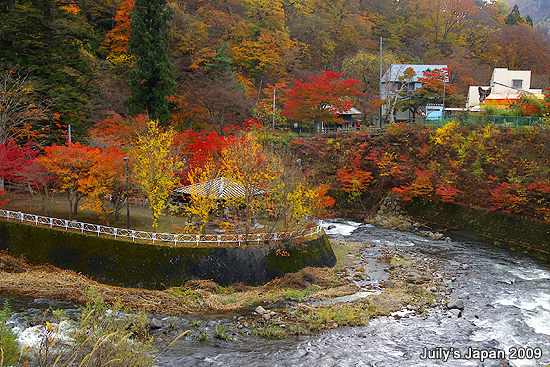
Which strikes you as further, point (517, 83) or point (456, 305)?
point (517, 83)

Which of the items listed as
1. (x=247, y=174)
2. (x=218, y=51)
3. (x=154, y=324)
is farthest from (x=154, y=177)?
(x=218, y=51)

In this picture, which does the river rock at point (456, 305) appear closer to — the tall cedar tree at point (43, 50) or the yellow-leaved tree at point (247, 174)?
the yellow-leaved tree at point (247, 174)

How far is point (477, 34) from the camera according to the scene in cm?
6481

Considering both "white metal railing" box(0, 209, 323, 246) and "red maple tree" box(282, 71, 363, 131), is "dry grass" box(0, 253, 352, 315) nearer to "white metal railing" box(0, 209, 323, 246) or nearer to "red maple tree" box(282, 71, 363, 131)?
"white metal railing" box(0, 209, 323, 246)

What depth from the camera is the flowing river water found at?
12328 mm

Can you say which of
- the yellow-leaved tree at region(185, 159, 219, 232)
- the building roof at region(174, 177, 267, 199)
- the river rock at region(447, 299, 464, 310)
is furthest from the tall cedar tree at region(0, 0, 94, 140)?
the river rock at region(447, 299, 464, 310)

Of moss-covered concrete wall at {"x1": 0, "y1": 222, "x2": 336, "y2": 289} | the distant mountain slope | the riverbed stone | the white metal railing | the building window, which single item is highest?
the distant mountain slope

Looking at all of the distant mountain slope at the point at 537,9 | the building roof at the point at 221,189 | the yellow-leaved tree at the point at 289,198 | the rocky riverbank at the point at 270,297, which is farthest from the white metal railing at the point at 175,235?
the distant mountain slope at the point at 537,9

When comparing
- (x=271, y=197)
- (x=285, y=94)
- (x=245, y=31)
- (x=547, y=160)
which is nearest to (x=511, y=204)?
(x=547, y=160)

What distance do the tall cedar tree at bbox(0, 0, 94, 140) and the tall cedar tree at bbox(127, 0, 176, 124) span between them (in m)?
5.52

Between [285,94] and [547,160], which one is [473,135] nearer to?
[547,160]

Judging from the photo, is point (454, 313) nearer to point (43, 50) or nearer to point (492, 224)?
point (492, 224)

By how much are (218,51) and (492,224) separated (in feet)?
112

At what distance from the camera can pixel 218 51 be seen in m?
46.1
